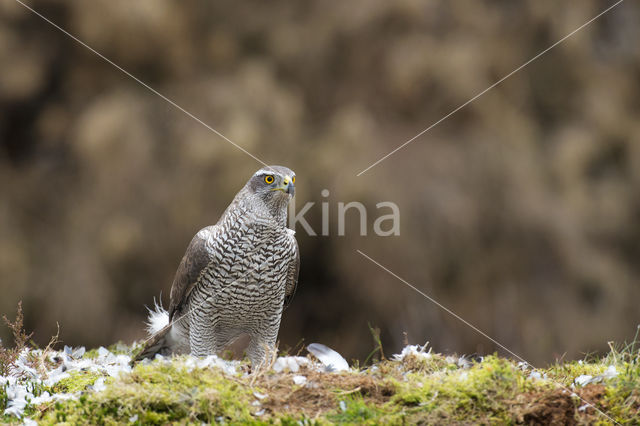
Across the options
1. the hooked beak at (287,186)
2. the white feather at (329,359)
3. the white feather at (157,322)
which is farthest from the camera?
the white feather at (157,322)

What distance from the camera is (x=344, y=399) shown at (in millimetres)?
3010

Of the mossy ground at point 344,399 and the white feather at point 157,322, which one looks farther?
the white feather at point 157,322

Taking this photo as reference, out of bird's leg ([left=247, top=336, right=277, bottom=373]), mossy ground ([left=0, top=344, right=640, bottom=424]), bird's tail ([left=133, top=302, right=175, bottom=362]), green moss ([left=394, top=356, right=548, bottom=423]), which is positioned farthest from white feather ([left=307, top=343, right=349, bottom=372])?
bird's tail ([left=133, top=302, right=175, bottom=362])

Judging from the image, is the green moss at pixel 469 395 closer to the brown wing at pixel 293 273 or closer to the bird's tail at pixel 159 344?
the brown wing at pixel 293 273

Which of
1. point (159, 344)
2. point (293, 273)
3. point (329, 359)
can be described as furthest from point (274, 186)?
point (159, 344)

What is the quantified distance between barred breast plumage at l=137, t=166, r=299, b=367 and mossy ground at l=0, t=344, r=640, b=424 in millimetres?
1269

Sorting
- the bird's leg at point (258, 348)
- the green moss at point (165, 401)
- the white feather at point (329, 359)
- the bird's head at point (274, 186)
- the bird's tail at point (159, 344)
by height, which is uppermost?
the bird's head at point (274, 186)

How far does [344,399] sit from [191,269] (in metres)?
1.94

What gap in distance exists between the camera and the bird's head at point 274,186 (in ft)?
14.6

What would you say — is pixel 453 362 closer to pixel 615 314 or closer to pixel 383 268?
pixel 383 268

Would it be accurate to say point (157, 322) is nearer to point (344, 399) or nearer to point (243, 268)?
point (243, 268)

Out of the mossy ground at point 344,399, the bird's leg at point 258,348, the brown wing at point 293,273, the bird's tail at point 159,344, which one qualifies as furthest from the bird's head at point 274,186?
the mossy ground at point 344,399

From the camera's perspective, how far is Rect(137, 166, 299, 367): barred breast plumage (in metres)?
4.43

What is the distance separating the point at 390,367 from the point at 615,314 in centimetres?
634
